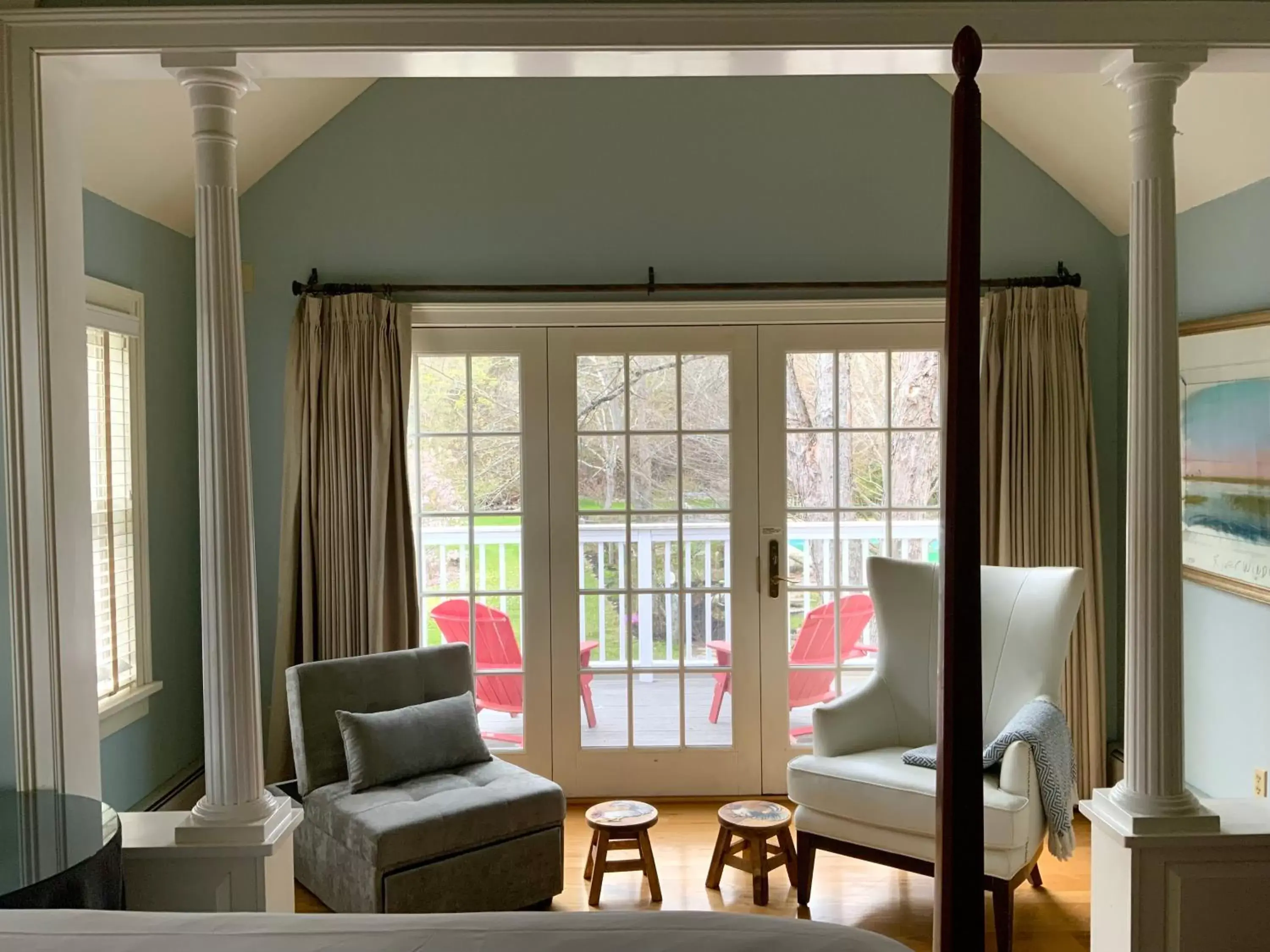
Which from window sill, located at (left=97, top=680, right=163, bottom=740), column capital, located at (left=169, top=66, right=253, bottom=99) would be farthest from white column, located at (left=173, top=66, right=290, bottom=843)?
window sill, located at (left=97, top=680, right=163, bottom=740)

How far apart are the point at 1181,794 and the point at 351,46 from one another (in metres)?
2.47

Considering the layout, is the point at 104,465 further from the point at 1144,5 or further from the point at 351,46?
the point at 1144,5

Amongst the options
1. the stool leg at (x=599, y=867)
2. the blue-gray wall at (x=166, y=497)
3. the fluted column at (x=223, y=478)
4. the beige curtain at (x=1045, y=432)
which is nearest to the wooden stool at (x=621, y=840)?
the stool leg at (x=599, y=867)

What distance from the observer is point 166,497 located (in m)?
3.62

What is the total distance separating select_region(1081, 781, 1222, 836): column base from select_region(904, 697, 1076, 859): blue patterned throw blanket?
56cm

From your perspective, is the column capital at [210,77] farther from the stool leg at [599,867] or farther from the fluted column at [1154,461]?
the stool leg at [599,867]

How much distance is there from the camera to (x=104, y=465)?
3.19m

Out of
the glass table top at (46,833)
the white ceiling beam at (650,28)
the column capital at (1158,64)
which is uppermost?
the white ceiling beam at (650,28)

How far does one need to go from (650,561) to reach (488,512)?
0.69m

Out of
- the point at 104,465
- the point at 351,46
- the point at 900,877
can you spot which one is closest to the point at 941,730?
the point at 351,46

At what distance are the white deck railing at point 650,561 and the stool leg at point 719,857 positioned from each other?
103cm

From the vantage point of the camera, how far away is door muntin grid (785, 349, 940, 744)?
159 inches

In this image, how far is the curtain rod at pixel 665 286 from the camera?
3875 millimetres

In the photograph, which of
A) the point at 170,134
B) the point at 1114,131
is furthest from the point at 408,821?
the point at 1114,131
